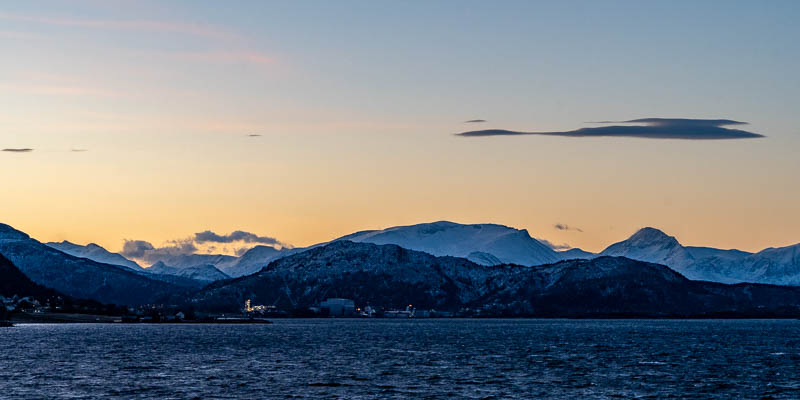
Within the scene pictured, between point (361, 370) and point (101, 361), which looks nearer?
point (361, 370)

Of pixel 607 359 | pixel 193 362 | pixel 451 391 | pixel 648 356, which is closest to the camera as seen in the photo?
pixel 451 391

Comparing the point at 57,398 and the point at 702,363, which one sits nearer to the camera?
the point at 57,398

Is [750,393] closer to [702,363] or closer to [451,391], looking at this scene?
[451,391]

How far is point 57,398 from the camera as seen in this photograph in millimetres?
111000

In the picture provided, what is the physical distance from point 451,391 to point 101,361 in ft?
237

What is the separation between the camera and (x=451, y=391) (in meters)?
121

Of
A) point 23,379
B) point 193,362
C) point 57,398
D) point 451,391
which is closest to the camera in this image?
point 57,398

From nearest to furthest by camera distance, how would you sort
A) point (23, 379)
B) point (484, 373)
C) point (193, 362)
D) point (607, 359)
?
1. point (23, 379)
2. point (484, 373)
3. point (193, 362)
4. point (607, 359)

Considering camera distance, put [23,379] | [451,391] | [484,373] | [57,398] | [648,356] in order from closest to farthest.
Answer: [57,398]
[451,391]
[23,379]
[484,373]
[648,356]

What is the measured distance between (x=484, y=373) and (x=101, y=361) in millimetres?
63952

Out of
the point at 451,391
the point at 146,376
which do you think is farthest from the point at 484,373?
the point at 146,376

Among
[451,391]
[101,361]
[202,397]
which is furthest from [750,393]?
[101,361]

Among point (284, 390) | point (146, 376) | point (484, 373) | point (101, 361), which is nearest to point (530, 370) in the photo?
point (484, 373)

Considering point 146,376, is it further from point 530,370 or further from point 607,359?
point 607,359
